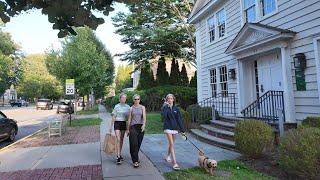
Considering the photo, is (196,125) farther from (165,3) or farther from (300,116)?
(165,3)

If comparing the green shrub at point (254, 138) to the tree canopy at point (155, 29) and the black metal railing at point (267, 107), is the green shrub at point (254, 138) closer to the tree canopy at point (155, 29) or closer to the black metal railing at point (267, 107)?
the black metal railing at point (267, 107)

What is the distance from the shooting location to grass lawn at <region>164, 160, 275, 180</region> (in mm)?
7781

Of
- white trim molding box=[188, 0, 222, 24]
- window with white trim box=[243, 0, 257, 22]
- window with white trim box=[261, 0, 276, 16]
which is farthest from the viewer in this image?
white trim molding box=[188, 0, 222, 24]

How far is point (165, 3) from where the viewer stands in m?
30.5

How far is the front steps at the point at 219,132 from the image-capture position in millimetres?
11820

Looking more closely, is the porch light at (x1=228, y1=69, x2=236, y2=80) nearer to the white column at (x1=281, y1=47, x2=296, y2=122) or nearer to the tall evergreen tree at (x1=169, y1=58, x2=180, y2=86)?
the white column at (x1=281, y1=47, x2=296, y2=122)

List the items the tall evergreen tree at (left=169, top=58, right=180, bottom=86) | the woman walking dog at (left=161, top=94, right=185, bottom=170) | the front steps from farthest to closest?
the tall evergreen tree at (left=169, top=58, right=180, bottom=86) → the front steps → the woman walking dog at (left=161, top=94, right=185, bottom=170)

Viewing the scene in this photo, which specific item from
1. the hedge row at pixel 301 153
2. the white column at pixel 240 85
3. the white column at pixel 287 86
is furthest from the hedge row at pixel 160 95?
the hedge row at pixel 301 153

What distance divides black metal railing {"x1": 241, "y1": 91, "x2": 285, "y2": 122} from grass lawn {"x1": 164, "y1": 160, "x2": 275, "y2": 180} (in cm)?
355

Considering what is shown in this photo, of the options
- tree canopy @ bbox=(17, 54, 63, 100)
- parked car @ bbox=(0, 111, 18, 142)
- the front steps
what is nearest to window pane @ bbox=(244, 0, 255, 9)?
the front steps

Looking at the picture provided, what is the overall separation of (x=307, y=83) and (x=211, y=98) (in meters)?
7.72

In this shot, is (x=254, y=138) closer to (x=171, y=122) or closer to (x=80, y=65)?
(x=171, y=122)

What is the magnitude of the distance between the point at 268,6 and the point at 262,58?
73.3 inches

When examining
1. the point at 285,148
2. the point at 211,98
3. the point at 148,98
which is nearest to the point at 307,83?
the point at 285,148
